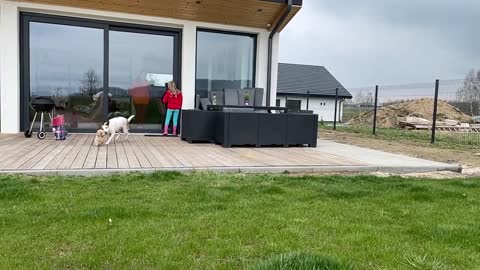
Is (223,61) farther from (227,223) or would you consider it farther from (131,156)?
(227,223)

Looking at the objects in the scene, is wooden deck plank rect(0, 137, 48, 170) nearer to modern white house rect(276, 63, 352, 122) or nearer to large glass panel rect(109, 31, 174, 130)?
large glass panel rect(109, 31, 174, 130)

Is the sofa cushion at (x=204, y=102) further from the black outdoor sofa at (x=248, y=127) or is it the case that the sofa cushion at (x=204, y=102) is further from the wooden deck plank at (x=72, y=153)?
the wooden deck plank at (x=72, y=153)

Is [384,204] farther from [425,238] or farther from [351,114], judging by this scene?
[351,114]

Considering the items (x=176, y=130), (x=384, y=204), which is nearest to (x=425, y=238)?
(x=384, y=204)

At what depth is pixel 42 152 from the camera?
5777 millimetres

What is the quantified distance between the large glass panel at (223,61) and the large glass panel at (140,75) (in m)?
0.74

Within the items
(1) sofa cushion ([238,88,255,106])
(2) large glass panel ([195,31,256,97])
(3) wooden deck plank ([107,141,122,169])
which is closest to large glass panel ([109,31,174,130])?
(2) large glass panel ([195,31,256,97])

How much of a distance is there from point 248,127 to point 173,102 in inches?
94.0

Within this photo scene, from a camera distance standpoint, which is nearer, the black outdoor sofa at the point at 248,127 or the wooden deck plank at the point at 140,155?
the wooden deck plank at the point at 140,155

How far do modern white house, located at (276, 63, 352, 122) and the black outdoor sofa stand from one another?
2012 centimetres

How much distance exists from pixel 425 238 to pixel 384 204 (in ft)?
3.13

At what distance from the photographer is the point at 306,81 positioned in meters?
32.0

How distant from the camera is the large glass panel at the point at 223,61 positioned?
385 inches

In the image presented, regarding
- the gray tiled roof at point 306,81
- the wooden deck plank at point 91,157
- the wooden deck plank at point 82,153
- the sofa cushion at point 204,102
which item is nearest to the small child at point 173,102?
the sofa cushion at point 204,102
